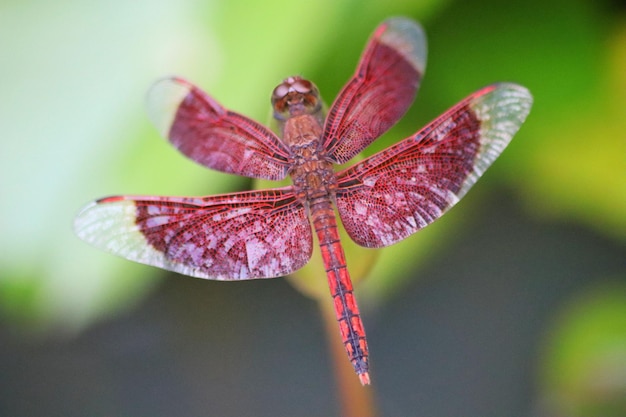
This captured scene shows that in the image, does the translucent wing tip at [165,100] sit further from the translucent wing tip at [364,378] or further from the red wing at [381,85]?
the translucent wing tip at [364,378]

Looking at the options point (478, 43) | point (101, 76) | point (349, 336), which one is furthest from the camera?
point (478, 43)

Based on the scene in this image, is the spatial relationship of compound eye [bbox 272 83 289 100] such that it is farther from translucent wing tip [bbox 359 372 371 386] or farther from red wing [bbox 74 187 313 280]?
translucent wing tip [bbox 359 372 371 386]

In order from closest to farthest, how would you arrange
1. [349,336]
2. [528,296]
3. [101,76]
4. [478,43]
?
1. [349,336]
2. [101,76]
3. [478,43]
4. [528,296]

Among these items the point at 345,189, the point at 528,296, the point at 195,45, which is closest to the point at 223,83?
the point at 195,45

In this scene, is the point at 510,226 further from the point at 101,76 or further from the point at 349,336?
the point at 101,76

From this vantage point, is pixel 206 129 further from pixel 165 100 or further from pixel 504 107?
pixel 504 107

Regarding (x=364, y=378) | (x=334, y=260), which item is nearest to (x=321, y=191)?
(x=334, y=260)

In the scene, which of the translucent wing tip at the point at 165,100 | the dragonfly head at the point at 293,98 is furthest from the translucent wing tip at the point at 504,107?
the translucent wing tip at the point at 165,100
